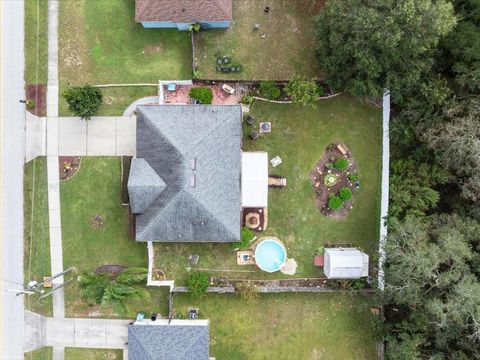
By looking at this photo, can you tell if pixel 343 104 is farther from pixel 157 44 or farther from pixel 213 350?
pixel 213 350

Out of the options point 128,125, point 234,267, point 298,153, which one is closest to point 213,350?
point 234,267

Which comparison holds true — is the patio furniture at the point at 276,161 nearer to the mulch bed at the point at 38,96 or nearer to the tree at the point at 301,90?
the tree at the point at 301,90

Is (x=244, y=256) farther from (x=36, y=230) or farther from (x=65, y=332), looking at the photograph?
(x=36, y=230)

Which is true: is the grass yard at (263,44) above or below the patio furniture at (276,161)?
above

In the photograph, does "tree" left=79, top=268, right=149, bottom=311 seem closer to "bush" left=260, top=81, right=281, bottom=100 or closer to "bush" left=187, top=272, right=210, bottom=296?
"bush" left=187, top=272, right=210, bottom=296

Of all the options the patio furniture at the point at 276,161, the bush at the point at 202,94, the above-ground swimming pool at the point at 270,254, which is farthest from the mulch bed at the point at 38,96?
the above-ground swimming pool at the point at 270,254

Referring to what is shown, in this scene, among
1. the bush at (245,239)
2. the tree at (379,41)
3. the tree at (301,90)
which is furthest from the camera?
the bush at (245,239)
